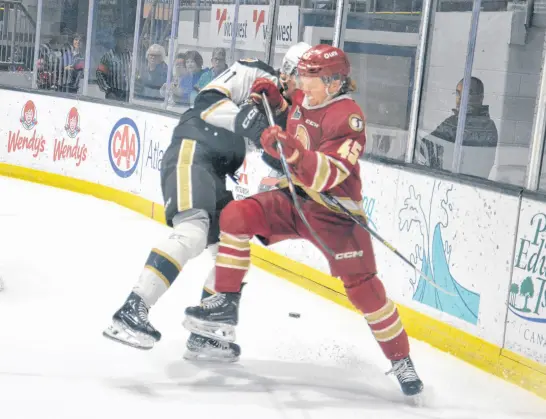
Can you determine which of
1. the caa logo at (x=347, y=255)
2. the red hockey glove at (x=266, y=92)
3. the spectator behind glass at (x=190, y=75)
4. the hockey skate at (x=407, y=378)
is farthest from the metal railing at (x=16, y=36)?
the hockey skate at (x=407, y=378)

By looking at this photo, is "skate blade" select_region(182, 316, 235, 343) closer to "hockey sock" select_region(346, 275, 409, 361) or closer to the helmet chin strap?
"hockey sock" select_region(346, 275, 409, 361)

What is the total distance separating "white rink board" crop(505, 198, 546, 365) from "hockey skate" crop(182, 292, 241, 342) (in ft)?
3.81

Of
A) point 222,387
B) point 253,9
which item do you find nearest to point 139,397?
point 222,387

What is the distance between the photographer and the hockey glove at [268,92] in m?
3.68

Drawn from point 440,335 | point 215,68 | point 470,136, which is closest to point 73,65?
point 215,68

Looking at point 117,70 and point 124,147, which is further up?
point 117,70

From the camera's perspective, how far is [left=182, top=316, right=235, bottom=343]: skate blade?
145 inches

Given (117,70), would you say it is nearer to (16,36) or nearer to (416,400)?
(16,36)

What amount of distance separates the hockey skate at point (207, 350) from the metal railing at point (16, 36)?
6.01m

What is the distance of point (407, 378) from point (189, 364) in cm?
81

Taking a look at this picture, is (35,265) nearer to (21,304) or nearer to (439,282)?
(21,304)

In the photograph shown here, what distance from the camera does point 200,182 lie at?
145 inches

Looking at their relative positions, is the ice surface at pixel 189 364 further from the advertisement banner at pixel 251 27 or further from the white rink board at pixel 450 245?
the advertisement banner at pixel 251 27

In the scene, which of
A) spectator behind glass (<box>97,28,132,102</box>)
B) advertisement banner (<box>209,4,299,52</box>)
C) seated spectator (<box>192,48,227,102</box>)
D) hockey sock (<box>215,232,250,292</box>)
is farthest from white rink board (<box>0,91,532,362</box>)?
spectator behind glass (<box>97,28,132,102</box>)
